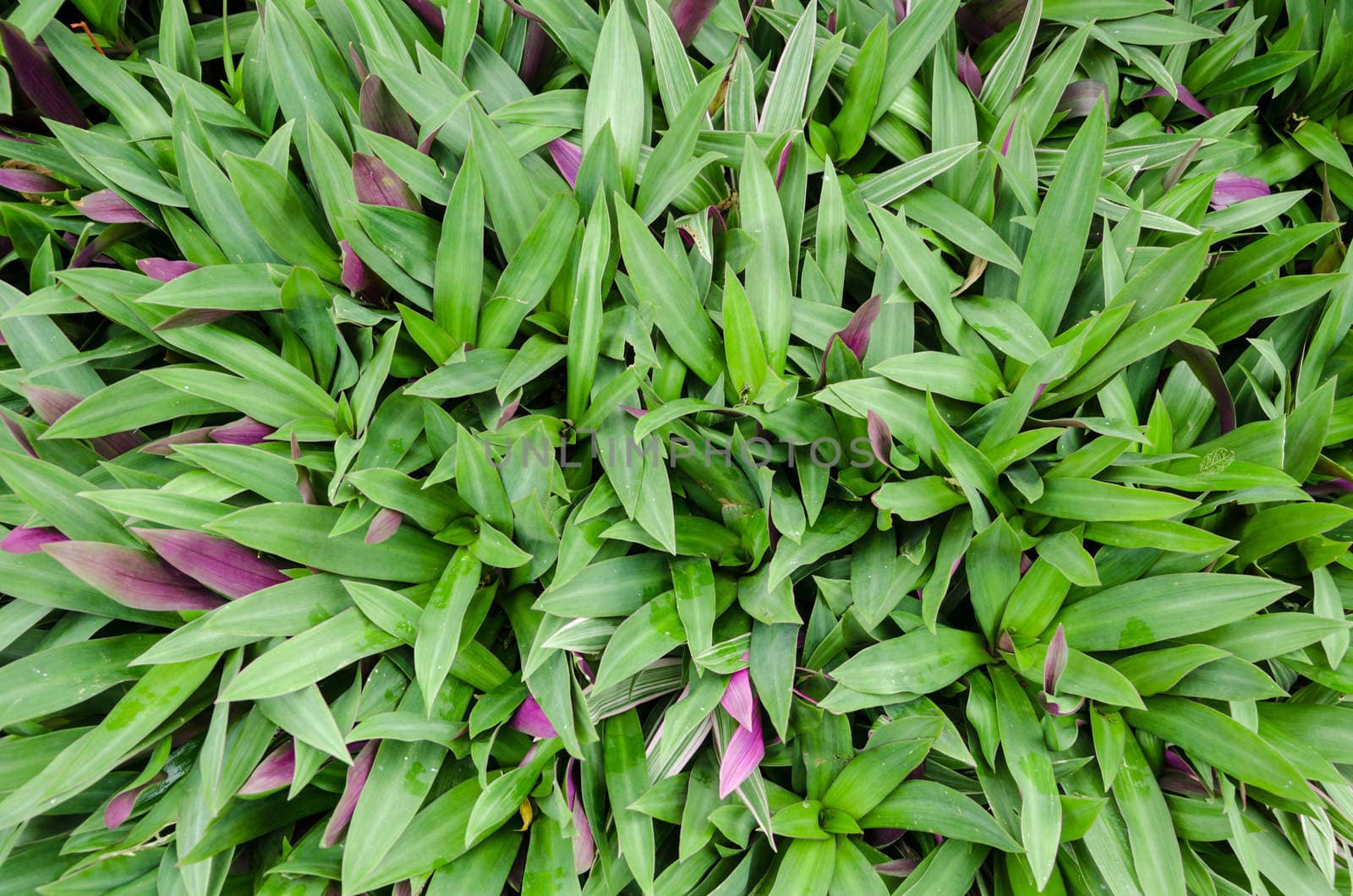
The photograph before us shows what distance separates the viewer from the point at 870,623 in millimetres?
1038

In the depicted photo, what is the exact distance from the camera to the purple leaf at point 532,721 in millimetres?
1065

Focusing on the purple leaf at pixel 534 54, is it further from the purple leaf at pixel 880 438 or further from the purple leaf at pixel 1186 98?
the purple leaf at pixel 1186 98

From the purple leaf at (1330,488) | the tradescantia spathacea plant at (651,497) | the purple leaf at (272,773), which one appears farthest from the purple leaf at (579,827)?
the purple leaf at (1330,488)

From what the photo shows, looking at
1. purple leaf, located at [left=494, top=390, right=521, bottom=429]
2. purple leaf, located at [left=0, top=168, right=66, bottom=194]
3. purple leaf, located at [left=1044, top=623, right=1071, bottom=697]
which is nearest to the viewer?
purple leaf, located at [left=1044, top=623, right=1071, bottom=697]

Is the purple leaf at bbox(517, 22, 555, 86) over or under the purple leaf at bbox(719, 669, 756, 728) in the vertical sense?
over

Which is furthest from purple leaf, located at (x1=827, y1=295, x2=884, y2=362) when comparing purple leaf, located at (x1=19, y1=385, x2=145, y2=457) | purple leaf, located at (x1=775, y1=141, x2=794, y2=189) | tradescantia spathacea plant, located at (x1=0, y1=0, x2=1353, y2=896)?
purple leaf, located at (x1=19, y1=385, x2=145, y2=457)

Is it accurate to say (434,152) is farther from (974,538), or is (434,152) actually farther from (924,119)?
(974,538)

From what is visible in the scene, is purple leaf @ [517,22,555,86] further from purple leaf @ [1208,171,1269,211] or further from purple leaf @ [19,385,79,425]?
purple leaf @ [1208,171,1269,211]

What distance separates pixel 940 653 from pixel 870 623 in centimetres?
13

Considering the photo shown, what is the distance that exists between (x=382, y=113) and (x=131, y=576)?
74 cm

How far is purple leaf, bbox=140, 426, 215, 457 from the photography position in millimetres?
1128

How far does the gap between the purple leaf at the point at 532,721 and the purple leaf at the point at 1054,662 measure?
24.5 inches

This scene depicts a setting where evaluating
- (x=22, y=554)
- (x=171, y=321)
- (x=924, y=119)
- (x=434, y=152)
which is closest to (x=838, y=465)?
(x=924, y=119)

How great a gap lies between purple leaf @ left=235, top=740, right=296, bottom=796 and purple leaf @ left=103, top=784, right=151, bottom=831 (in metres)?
0.14
